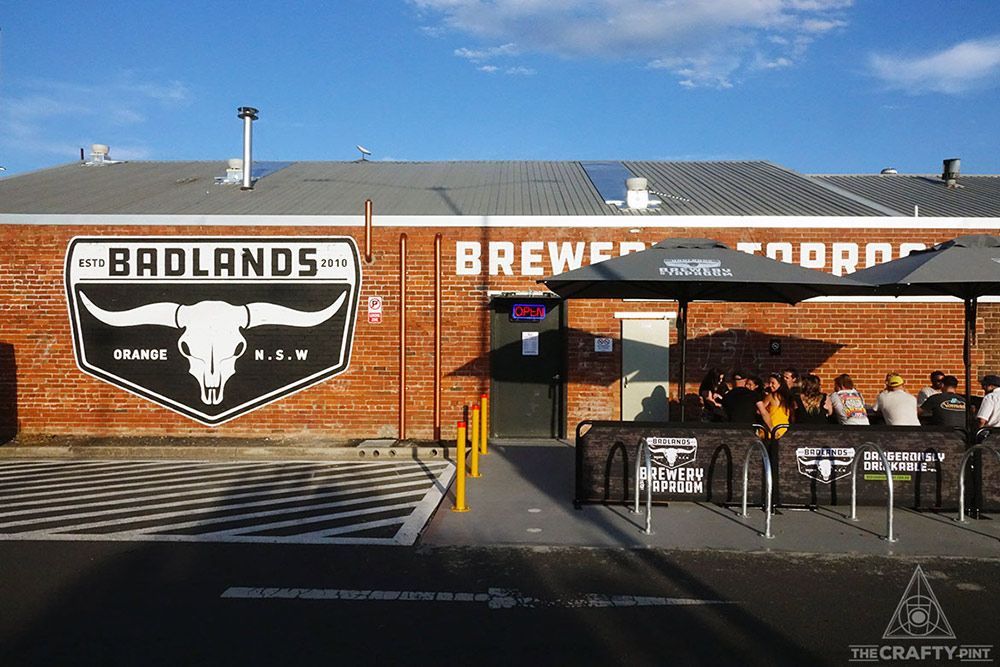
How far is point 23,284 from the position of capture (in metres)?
13.5

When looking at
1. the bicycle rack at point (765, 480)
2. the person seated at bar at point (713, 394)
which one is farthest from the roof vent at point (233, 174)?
the bicycle rack at point (765, 480)

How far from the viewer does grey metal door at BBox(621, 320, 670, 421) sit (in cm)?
1338

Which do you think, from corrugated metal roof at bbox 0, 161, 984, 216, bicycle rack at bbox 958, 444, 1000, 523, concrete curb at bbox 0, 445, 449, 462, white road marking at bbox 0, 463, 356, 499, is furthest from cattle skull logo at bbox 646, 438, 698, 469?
corrugated metal roof at bbox 0, 161, 984, 216

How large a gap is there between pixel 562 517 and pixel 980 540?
4003mm

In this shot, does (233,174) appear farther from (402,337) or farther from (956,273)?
(956,273)

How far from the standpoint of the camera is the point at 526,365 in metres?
13.5

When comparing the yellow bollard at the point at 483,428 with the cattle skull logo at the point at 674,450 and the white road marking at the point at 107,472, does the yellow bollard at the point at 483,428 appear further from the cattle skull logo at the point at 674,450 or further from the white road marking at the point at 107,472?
the cattle skull logo at the point at 674,450

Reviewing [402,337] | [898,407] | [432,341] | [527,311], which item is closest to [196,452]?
[402,337]

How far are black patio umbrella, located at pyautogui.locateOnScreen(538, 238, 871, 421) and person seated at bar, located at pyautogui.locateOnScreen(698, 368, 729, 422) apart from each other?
203cm

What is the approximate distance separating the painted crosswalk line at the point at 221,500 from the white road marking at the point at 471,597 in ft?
4.66

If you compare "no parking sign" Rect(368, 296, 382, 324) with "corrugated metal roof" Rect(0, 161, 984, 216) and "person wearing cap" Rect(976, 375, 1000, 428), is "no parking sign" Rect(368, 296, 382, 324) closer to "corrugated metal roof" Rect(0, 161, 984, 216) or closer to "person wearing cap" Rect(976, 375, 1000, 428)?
"corrugated metal roof" Rect(0, 161, 984, 216)

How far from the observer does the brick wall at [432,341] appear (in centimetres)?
1331

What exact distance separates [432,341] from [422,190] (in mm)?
4694

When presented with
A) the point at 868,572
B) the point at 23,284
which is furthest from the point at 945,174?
the point at 23,284
